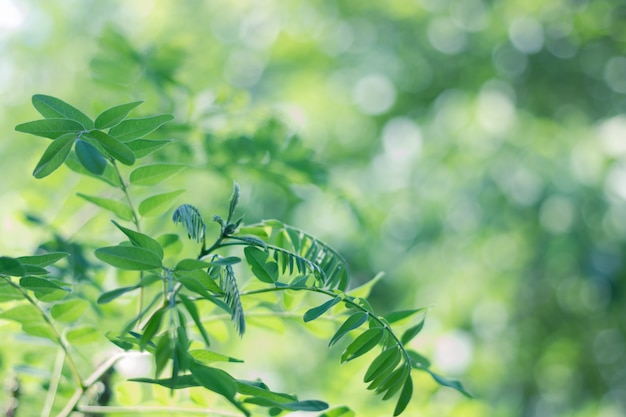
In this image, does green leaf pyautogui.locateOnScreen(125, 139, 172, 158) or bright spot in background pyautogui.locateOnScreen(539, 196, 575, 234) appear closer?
green leaf pyautogui.locateOnScreen(125, 139, 172, 158)

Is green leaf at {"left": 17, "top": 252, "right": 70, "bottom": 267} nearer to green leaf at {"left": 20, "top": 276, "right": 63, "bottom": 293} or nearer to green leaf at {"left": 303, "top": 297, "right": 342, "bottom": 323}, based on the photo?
green leaf at {"left": 20, "top": 276, "right": 63, "bottom": 293}

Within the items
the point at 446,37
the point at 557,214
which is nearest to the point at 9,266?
the point at 557,214

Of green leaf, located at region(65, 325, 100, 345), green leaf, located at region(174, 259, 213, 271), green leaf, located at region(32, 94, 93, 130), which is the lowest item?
green leaf, located at region(65, 325, 100, 345)

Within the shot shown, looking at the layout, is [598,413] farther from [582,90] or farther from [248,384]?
[582,90]

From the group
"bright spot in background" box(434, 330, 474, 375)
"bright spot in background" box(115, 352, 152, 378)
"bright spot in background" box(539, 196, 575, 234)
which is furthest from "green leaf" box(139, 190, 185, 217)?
"bright spot in background" box(539, 196, 575, 234)

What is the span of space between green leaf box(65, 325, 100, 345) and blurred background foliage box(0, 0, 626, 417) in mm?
432

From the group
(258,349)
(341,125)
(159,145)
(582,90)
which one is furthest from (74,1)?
(159,145)

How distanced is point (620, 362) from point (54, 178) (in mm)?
3287

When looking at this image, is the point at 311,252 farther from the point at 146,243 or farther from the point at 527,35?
the point at 527,35

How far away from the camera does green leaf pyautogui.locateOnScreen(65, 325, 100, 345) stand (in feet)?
2.31

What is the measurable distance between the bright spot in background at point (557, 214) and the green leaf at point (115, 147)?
2.27 metres

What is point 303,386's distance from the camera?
216 centimetres

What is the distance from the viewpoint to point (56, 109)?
0.55 meters

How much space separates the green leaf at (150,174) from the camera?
65cm
